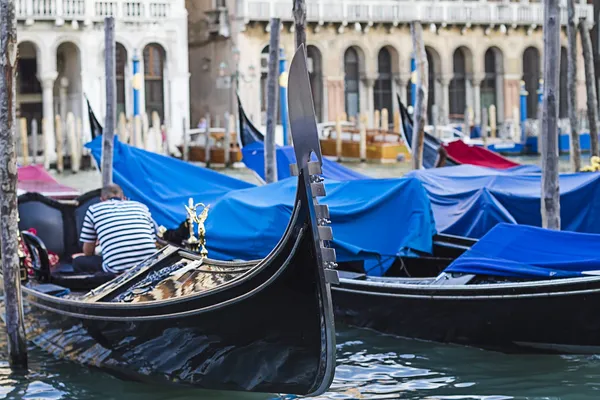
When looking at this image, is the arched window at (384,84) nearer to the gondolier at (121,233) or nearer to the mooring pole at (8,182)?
the gondolier at (121,233)

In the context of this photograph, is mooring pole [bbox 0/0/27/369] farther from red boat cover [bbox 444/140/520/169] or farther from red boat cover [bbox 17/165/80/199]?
red boat cover [bbox 444/140/520/169]

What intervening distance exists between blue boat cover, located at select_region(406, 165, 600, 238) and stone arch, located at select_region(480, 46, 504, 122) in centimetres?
1574

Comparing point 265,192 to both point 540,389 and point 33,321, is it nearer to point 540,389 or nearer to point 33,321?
point 33,321

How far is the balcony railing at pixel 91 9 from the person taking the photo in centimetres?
1791

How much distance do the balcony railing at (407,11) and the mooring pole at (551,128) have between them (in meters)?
14.1

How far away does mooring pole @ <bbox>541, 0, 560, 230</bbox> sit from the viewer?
5.79 metres

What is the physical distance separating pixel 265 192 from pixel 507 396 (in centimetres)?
212

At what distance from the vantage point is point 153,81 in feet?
65.0

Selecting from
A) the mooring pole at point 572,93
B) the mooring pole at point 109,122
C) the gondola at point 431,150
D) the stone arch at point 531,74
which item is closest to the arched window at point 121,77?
the stone arch at point 531,74

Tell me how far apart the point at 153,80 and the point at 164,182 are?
12600mm

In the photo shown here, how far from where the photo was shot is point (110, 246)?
16.6ft

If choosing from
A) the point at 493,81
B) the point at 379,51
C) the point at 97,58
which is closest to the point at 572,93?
the point at 97,58

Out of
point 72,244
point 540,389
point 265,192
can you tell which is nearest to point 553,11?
point 265,192

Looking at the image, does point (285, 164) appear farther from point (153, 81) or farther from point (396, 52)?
point (396, 52)
